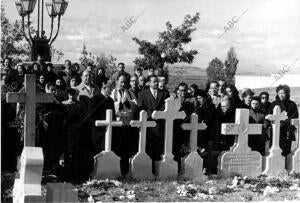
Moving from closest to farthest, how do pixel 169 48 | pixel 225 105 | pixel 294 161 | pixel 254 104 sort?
1. pixel 225 105
2. pixel 254 104
3. pixel 294 161
4. pixel 169 48

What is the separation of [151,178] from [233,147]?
1.50 m

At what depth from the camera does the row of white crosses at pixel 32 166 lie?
17.6 ft

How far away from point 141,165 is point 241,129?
5.94 ft

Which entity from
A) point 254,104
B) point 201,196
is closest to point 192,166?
point 201,196

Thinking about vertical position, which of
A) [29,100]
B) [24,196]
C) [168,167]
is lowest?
[24,196]

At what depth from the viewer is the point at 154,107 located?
30.8ft

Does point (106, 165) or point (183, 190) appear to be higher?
point (106, 165)

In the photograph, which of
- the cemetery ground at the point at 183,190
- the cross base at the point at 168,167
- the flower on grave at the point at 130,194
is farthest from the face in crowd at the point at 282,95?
the flower on grave at the point at 130,194

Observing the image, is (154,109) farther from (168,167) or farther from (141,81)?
(141,81)

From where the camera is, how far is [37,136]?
330 inches

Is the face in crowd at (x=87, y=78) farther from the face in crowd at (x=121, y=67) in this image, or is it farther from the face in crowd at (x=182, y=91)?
the face in crowd at (x=121, y=67)

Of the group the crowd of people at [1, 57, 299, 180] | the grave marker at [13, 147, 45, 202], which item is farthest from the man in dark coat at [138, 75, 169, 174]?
the grave marker at [13, 147, 45, 202]

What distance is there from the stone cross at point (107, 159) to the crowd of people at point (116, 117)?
0.18 meters

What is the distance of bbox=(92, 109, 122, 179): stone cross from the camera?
340 inches
